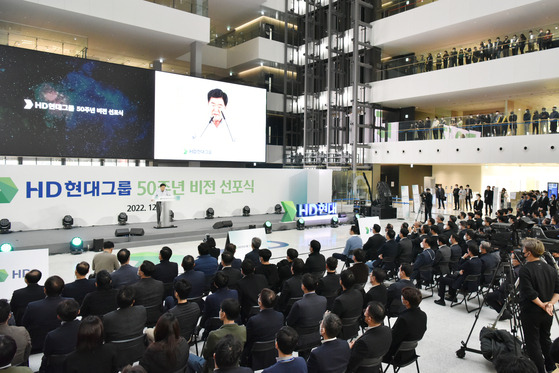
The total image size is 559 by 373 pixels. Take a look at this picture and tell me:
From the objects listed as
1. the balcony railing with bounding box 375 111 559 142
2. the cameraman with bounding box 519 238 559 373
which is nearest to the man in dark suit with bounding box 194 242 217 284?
the cameraman with bounding box 519 238 559 373

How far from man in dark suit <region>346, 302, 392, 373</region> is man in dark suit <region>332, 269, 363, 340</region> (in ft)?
2.75

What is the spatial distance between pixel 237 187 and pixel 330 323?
15280 mm

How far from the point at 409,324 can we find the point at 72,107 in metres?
14.8

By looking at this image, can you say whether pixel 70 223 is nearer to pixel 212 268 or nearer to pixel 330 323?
pixel 212 268

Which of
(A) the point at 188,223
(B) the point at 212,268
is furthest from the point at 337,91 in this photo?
(B) the point at 212,268

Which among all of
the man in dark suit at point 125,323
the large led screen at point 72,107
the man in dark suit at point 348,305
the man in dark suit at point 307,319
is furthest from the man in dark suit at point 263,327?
the large led screen at point 72,107

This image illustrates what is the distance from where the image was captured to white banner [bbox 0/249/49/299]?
19.0 feet

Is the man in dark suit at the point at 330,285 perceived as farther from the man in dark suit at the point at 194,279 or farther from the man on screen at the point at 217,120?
the man on screen at the point at 217,120

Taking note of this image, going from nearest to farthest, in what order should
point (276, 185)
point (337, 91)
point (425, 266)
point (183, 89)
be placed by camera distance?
point (425, 266) < point (183, 89) < point (276, 185) < point (337, 91)

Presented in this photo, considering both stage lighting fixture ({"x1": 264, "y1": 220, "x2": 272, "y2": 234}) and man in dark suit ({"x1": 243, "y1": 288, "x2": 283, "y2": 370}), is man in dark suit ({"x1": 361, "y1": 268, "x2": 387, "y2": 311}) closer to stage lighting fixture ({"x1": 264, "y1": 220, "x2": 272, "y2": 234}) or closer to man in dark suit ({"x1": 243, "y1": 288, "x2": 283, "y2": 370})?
man in dark suit ({"x1": 243, "y1": 288, "x2": 283, "y2": 370})

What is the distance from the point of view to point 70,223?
13.5 m

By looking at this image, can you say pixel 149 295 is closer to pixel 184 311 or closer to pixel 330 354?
pixel 184 311

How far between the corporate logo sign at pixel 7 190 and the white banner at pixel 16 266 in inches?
322

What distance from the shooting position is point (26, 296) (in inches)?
190
